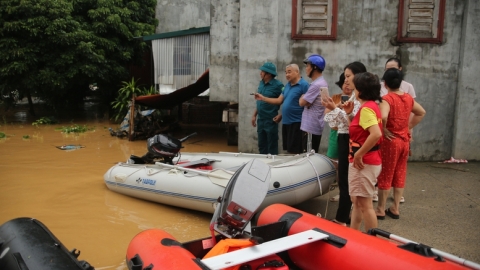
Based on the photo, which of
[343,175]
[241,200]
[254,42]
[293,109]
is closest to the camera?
[241,200]

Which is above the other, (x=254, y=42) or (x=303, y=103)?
(x=254, y=42)

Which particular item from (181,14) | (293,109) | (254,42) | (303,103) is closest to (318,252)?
(303,103)

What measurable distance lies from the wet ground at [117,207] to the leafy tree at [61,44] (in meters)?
3.81

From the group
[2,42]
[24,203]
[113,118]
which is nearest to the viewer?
[24,203]

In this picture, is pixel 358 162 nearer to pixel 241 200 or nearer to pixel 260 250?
pixel 241 200

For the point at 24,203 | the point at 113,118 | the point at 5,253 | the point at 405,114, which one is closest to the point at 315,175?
the point at 405,114

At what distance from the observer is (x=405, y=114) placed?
14.2 ft

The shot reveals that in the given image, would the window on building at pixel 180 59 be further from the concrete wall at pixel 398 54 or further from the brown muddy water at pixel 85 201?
the concrete wall at pixel 398 54

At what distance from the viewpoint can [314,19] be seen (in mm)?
7223

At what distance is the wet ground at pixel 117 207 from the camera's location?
4.24 m

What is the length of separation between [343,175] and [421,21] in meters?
4.06

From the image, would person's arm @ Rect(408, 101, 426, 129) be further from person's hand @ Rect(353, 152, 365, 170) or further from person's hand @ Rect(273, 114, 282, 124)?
person's hand @ Rect(273, 114, 282, 124)

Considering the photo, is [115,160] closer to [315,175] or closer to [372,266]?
[315,175]

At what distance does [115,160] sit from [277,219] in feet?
16.0
